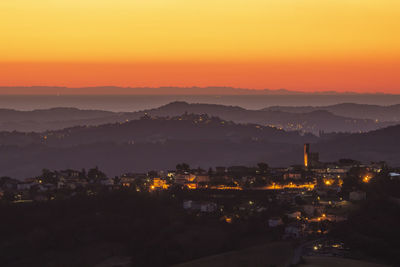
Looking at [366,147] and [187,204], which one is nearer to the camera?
[187,204]

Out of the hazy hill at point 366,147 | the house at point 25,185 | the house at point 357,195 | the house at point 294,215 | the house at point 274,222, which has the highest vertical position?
the house at point 357,195

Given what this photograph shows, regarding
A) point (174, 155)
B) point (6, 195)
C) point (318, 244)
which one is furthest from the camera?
point (174, 155)

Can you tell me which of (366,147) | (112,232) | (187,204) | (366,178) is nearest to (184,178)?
(187,204)

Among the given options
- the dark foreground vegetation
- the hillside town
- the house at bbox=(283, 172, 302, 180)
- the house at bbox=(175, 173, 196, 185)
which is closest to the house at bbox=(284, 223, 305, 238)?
the hillside town

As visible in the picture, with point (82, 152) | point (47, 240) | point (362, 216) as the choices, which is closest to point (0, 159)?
point (82, 152)

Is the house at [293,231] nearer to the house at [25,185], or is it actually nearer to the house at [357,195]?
the house at [357,195]

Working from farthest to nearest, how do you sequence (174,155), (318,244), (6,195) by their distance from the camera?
(174,155), (6,195), (318,244)

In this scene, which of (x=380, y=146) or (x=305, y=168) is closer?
(x=305, y=168)

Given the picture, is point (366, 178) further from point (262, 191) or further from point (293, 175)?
point (262, 191)

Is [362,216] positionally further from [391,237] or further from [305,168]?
[305,168]

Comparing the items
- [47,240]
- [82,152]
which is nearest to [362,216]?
[47,240]

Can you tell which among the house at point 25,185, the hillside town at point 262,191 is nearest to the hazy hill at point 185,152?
the hillside town at point 262,191
